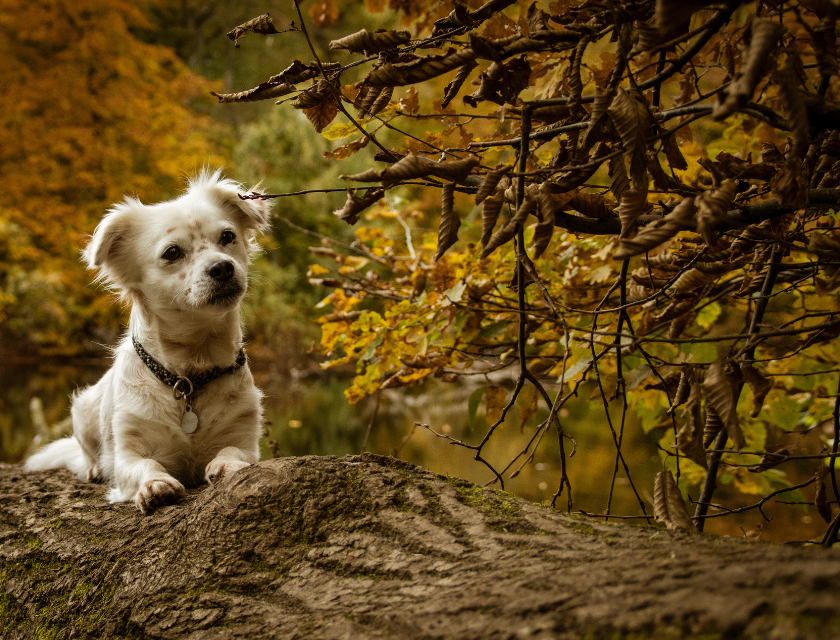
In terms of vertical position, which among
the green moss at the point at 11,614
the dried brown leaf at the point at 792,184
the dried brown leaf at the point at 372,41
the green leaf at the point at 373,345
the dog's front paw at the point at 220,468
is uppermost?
the dried brown leaf at the point at 372,41

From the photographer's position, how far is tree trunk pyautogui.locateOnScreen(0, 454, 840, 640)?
3.08 ft

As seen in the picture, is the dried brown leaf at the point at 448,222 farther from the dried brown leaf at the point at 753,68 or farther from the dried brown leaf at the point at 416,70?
the dried brown leaf at the point at 753,68

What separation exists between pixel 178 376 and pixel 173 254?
1.77 feet

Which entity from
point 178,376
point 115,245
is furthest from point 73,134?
point 178,376

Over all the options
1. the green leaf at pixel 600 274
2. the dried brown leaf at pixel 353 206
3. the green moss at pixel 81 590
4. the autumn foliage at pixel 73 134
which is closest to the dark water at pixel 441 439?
the green leaf at pixel 600 274

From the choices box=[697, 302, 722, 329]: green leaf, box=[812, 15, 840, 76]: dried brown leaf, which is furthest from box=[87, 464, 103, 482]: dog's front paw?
box=[812, 15, 840, 76]: dried brown leaf

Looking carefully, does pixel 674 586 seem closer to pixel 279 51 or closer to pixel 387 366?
pixel 387 366

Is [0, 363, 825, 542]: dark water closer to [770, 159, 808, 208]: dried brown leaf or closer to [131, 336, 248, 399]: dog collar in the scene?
[131, 336, 248, 399]: dog collar

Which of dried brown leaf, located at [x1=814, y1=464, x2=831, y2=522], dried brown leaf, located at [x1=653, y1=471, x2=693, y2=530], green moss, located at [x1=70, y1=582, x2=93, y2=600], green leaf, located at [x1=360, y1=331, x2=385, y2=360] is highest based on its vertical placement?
green leaf, located at [x1=360, y1=331, x2=385, y2=360]

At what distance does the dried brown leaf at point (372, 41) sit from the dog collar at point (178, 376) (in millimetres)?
1705

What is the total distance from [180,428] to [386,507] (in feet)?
4.56

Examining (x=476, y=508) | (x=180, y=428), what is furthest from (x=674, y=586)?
(x=180, y=428)

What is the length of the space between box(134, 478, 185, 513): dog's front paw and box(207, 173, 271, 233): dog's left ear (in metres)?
1.38

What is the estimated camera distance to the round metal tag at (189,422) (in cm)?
262
